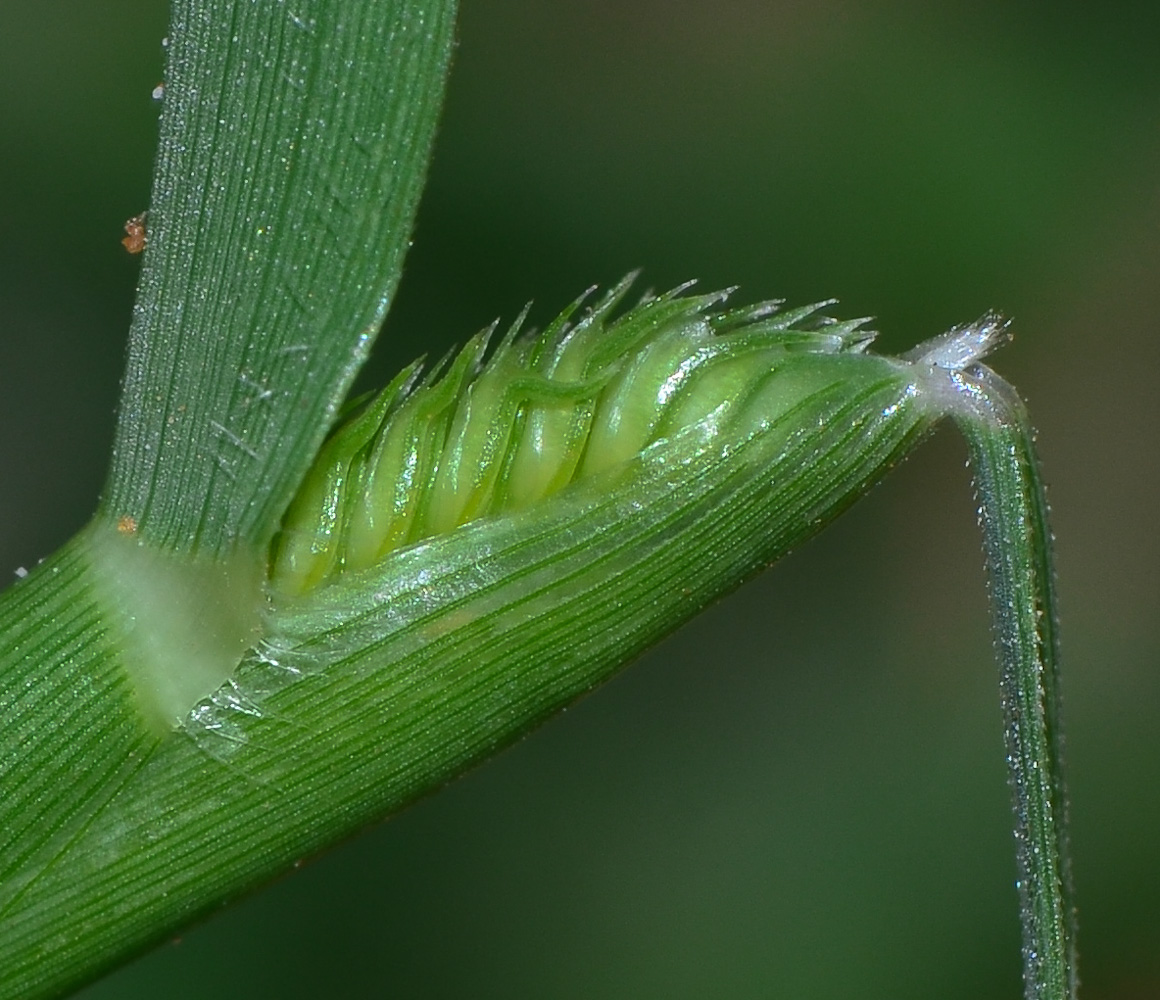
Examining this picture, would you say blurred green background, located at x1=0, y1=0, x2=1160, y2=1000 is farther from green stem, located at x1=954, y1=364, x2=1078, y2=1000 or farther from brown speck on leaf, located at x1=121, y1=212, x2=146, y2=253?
green stem, located at x1=954, y1=364, x2=1078, y2=1000

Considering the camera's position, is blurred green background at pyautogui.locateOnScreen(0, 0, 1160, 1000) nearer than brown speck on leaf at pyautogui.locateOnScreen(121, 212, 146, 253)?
No

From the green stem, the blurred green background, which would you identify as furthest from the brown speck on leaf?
the blurred green background

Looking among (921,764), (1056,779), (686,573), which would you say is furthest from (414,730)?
(921,764)

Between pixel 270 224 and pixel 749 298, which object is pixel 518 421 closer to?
pixel 270 224

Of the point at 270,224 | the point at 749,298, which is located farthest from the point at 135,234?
→ the point at 749,298

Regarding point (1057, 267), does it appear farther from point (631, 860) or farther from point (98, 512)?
point (98, 512)
